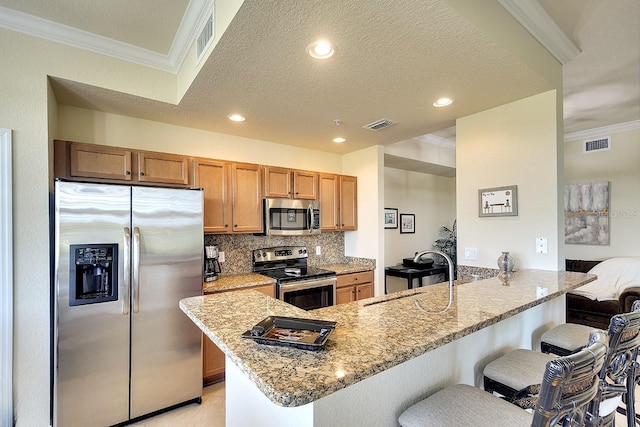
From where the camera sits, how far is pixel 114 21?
211 centimetres

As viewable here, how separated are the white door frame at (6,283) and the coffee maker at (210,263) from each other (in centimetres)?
139

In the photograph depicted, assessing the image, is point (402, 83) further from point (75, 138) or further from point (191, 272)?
point (75, 138)

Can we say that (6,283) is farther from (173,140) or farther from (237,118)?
(237,118)

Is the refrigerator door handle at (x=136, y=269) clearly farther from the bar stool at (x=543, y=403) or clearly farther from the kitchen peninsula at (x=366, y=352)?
the bar stool at (x=543, y=403)

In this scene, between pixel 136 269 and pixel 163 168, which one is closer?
pixel 136 269

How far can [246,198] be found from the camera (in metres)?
3.40

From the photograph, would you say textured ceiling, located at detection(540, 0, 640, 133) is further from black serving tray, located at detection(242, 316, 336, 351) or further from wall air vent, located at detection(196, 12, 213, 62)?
black serving tray, located at detection(242, 316, 336, 351)

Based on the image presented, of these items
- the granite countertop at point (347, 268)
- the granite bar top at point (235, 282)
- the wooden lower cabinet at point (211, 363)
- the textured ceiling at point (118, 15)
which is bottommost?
the wooden lower cabinet at point (211, 363)

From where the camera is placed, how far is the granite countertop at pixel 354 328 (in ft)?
2.68

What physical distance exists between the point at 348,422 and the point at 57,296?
2124 mm

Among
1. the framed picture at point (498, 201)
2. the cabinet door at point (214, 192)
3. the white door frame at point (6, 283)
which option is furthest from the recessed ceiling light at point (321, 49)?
the white door frame at point (6, 283)

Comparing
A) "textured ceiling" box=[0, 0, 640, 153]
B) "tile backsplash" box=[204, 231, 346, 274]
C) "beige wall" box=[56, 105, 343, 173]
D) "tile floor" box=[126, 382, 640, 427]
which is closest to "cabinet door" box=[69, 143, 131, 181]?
"beige wall" box=[56, 105, 343, 173]

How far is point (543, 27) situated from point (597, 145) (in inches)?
145

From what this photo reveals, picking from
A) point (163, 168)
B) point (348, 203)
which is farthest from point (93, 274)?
point (348, 203)
